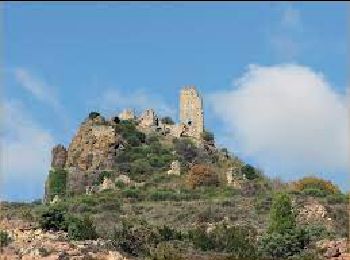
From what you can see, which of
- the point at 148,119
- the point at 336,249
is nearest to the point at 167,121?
the point at 148,119

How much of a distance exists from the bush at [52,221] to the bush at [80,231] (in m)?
0.45

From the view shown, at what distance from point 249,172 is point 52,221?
27.9 metres

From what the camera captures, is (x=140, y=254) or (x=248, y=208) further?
(x=248, y=208)

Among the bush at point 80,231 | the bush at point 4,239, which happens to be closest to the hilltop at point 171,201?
the bush at point 80,231


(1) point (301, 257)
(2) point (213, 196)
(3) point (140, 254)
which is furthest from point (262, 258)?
(2) point (213, 196)

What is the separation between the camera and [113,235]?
41.1 meters

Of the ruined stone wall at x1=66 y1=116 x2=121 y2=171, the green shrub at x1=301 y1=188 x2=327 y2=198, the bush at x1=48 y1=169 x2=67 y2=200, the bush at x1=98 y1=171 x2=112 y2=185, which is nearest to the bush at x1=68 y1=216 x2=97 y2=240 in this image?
the green shrub at x1=301 y1=188 x2=327 y2=198

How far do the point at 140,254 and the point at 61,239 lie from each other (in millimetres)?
3167

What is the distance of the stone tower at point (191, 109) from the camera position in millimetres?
73938

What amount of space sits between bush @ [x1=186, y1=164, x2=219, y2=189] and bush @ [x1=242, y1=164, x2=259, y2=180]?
272cm

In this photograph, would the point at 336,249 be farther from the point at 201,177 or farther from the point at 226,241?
the point at 201,177

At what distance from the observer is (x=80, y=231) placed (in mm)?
38719

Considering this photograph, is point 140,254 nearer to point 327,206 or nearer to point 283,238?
point 283,238

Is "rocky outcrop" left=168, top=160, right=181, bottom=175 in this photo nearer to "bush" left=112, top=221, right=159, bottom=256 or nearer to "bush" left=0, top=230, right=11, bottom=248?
"bush" left=112, top=221, right=159, bottom=256
